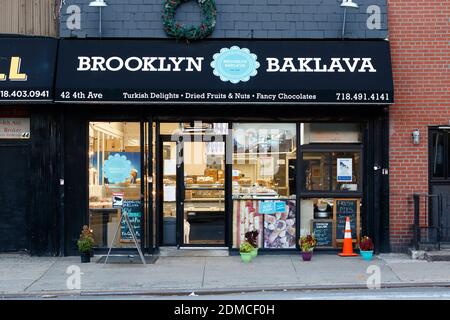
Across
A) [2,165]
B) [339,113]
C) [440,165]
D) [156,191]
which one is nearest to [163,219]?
[156,191]

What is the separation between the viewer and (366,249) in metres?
11.2

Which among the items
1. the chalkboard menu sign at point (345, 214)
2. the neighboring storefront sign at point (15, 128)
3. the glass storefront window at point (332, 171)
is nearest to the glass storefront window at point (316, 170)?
the glass storefront window at point (332, 171)

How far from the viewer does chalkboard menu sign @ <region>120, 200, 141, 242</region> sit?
11.9 m

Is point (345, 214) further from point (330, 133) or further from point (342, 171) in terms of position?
point (330, 133)

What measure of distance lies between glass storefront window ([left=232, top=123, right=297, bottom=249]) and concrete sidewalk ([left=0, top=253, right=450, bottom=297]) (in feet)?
1.72

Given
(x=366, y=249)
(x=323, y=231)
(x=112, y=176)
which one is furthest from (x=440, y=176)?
(x=112, y=176)

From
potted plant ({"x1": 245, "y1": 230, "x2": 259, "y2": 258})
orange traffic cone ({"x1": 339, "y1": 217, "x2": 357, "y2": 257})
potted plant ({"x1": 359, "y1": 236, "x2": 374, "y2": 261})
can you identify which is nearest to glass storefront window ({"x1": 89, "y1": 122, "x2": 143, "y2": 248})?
potted plant ({"x1": 245, "y1": 230, "x2": 259, "y2": 258})

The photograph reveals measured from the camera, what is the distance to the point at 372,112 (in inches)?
465

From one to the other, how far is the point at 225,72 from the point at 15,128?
425cm

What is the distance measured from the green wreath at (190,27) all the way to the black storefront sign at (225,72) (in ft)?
0.61

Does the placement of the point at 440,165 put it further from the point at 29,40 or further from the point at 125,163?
the point at 29,40

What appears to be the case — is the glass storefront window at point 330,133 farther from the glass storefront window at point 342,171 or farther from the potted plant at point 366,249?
the potted plant at point 366,249

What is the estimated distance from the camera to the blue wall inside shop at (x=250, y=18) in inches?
462

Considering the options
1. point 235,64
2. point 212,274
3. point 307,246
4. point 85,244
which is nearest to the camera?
point 212,274
